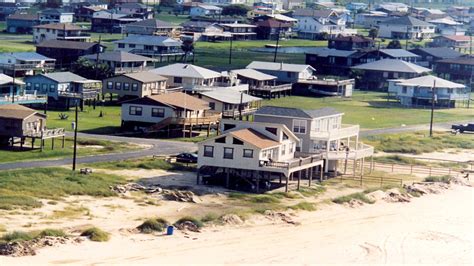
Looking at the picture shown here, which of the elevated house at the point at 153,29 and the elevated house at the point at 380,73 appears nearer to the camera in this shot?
the elevated house at the point at 380,73

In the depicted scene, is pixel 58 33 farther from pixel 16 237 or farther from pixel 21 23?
pixel 16 237

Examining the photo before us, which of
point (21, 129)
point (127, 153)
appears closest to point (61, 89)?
point (21, 129)

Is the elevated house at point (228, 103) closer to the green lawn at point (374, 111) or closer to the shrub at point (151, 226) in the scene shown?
the green lawn at point (374, 111)

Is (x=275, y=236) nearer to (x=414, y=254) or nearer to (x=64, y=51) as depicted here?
(x=414, y=254)

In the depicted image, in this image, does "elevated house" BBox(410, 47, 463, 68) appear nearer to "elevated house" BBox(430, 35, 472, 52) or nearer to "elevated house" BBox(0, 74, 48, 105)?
"elevated house" BBox(430, 35, 472, 52)

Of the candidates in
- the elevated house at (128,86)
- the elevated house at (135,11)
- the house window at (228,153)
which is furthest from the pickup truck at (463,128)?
the elevated house at (135,11)
